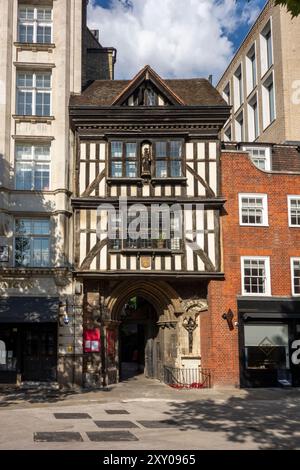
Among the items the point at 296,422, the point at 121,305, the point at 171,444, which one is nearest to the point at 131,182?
the point at 121,305

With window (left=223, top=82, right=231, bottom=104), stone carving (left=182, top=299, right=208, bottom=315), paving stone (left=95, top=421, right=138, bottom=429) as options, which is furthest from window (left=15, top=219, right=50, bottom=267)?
window (left=223, top=82, right=231, bottom=104)

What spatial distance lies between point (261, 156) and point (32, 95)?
1051 centimetres

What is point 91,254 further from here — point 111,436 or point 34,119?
point 111,436

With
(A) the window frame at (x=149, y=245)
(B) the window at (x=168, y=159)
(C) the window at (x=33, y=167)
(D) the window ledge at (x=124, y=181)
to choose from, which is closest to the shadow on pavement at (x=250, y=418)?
(A) the window frame at (x=149, y=245)

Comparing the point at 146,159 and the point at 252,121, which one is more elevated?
the point at 252,121

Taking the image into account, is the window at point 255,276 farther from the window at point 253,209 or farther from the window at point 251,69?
the window at point 251,69

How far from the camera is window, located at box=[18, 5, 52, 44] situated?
25.8 metres

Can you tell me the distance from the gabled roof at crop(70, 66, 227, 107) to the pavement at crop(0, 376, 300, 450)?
12050 mm

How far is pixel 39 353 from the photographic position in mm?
23922

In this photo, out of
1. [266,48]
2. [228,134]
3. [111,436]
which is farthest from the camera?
[228,134]

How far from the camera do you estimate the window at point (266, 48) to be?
38.7m

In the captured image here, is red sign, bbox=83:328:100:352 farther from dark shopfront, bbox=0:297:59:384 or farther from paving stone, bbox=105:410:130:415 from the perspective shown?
paving stone, bbox=105:410:130:415

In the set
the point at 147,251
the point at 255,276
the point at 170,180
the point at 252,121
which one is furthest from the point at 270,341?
the point at 252,121

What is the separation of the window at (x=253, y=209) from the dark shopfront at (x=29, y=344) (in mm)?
8682
